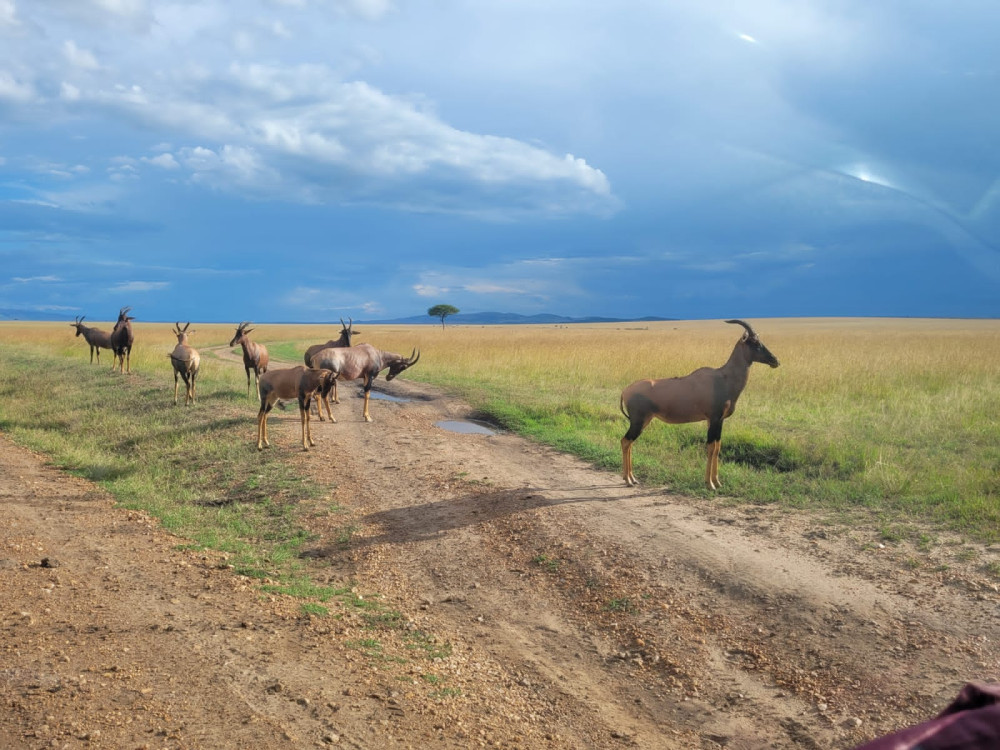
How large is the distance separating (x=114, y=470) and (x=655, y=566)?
8.86 metres

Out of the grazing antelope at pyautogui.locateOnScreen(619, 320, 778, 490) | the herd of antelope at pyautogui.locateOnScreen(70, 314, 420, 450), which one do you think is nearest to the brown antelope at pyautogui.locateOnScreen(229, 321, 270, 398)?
the herd of antelope at pyautogui.locateOnScreen(70, 314, 420, 450)

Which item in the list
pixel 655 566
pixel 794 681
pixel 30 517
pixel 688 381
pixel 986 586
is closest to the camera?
pixel 794 681

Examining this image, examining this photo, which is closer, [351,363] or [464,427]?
[351,363]

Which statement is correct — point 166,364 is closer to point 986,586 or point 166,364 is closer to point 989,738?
point 986,586

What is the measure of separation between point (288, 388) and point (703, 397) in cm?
700

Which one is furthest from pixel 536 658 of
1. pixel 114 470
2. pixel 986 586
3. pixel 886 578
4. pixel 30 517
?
pixel 114 470

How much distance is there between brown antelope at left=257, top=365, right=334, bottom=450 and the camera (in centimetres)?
1244

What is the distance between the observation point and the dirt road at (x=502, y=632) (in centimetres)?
461

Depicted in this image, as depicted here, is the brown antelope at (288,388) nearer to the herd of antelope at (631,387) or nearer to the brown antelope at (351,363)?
the herd of antelope at (631,387)

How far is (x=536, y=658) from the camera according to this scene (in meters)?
5.66

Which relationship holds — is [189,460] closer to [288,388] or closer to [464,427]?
[288,388]

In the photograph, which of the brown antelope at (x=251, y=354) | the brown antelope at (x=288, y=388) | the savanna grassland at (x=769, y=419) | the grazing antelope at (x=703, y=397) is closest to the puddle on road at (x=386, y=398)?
the savanna grassland at (x=769, y=419)

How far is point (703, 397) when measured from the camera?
9617 mm

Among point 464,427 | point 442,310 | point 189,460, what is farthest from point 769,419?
point 442,310
